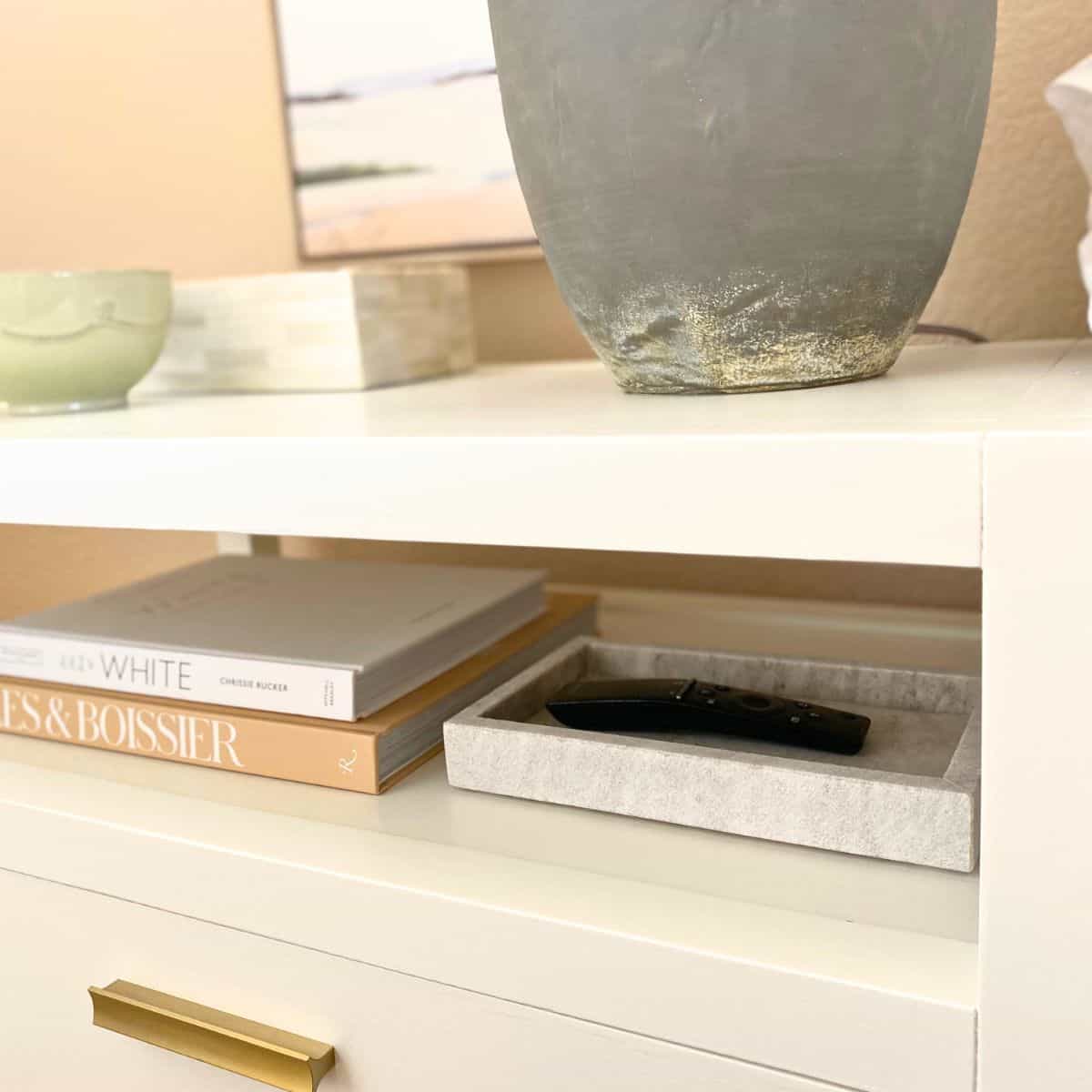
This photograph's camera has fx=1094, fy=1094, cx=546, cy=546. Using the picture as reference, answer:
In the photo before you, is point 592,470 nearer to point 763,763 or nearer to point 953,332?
point 763,763

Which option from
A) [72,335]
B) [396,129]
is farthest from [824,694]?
[396,129]

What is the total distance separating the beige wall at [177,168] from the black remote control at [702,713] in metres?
0.43

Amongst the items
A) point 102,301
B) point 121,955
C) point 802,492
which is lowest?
point 121,955

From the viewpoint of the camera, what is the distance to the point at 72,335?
72 cm

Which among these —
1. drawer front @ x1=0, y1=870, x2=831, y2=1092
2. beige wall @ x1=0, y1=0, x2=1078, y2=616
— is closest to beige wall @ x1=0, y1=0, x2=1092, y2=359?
beige wall @ x1=0, y1=0, x2=1078, y2=616

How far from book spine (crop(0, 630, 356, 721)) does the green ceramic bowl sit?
0.53ft

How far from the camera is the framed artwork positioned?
0.96 metres

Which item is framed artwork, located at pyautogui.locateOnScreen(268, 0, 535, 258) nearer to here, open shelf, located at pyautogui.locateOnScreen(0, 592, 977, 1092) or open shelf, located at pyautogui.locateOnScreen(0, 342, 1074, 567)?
open shelf, located at pyautogui.locateOnScreen(0, 342, 1074, 567)

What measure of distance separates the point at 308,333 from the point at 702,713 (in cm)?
42

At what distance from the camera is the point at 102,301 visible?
0.73 metres

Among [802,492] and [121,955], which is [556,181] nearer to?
[802,492]

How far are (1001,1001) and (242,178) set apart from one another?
1.03 meters

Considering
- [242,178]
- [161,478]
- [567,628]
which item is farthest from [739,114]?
[242,178]

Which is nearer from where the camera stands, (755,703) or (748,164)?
(748,164)
